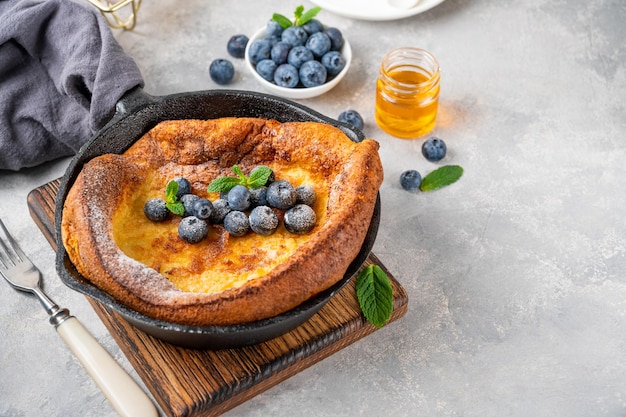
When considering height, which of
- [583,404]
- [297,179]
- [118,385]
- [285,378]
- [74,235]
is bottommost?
[583,404]

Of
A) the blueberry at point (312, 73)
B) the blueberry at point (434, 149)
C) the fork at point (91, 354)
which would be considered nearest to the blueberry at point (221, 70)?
the blueberry at point (312, 73)

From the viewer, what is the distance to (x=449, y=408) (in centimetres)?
232

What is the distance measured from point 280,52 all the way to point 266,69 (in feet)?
0.32

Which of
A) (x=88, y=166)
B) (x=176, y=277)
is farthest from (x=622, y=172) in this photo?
(x=88, y=166)

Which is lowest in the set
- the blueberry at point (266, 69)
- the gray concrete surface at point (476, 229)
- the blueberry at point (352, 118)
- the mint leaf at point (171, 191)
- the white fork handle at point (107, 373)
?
the gray concrete surface at point (476, 229)

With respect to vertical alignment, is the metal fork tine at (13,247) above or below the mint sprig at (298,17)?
below

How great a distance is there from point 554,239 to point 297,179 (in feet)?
3.42

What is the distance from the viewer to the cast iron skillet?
6.51 feet

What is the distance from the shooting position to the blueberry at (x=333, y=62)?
3.18 metres

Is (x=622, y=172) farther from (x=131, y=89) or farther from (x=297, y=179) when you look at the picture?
(x=131, y=89)

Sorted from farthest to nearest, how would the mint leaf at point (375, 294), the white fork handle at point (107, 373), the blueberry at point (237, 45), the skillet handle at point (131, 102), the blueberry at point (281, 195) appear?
the blueberry at point (237, 45), the skillet handle at point (131, 102), the mint leaf at point (375, 294), the blueberry at point (281, 195), the white fork handle at point (107, 373)

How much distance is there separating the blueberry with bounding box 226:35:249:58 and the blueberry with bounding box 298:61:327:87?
357mm

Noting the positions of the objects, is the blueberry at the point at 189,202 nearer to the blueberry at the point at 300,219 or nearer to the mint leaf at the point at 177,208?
the mint leaf at the point at 177,208

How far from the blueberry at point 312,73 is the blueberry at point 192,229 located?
1.13 meters
